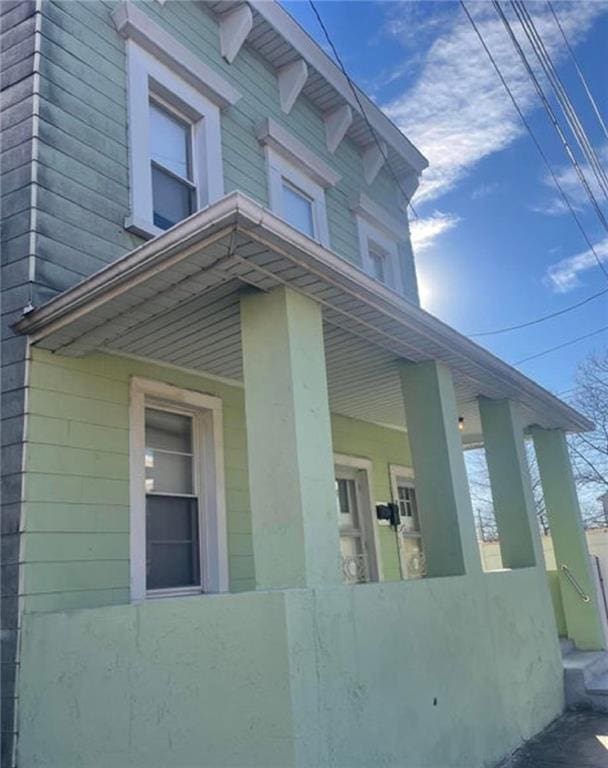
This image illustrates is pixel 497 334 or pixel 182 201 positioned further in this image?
pixel 497 334

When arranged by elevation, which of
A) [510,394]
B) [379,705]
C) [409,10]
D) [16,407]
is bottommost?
[379,705]

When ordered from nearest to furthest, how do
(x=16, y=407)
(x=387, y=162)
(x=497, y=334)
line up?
(x=16, y=407) < (x=387, y=162) < (x=497, y=334)

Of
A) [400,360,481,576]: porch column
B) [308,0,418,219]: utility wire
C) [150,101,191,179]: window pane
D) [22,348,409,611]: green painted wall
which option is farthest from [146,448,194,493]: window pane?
[308,0,418,219]: utility wire

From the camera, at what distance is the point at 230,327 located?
4.42 meters

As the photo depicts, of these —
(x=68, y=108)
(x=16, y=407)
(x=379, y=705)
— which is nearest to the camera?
(x=379, y=705)

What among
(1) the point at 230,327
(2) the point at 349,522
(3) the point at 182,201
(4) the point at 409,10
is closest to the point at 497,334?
(2) the point at 349,522

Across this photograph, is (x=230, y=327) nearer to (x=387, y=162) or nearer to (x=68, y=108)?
(x=68, y=108)

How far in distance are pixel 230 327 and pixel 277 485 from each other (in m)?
1.33

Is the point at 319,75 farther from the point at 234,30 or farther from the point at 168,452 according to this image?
the point at 168,452

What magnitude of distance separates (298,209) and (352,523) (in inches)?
150

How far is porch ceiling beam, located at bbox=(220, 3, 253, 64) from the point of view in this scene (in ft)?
21.6

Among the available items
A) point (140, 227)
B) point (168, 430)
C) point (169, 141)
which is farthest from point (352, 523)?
point (169, 141)

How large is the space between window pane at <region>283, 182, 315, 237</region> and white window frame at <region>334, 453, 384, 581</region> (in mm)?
2741

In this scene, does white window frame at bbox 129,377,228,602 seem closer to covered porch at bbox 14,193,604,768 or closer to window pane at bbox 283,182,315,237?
covered porch at bbox 14,193,604,768
